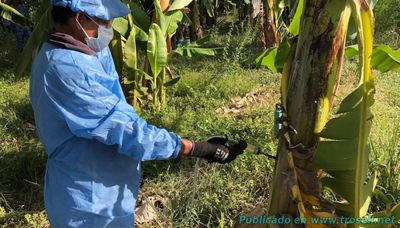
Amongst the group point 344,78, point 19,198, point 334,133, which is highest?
point 344,78

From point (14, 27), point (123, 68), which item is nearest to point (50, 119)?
point (123, 68)

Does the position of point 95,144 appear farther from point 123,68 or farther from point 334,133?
point 123,68

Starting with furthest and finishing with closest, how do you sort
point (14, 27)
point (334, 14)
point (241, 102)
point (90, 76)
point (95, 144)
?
point (14, 27) → point (241, 102) → point (95, 144) → point (90, 76) → point (334, 14)

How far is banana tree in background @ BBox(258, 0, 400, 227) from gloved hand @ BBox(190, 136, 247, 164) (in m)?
0.21

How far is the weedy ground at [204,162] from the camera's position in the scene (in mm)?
2754

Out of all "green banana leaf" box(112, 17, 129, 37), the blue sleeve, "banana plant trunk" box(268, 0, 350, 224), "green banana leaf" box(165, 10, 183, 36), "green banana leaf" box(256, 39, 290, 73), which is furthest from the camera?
"green banana leaf" box(165, 10, 183, 36)

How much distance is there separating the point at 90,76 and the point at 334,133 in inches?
34.9

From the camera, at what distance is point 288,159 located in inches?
65.7

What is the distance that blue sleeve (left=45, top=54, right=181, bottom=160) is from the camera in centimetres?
166

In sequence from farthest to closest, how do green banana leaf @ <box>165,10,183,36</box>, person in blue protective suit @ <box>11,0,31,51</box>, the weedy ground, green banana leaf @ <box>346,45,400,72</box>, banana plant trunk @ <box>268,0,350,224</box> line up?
person in blue protective suit @ <box>11,0,31,51</box> < green banana leaf @ <box>165,10,183,36</box> < the weedy ground < green banana leaf @ <box>346,45,400,72</box> < banana plant trunk @ <box>268,0,350,224</box>

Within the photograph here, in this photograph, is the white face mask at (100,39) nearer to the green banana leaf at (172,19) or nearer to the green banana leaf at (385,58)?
the green banana leaf at (385,58)

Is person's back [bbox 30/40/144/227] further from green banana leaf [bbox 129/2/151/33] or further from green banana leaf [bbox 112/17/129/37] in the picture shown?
green banana leaf [bbox 129/2/151/33]

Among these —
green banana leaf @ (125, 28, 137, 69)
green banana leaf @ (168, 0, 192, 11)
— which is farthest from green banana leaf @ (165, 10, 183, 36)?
green banana leaf @ (125, 28, 137, 69)

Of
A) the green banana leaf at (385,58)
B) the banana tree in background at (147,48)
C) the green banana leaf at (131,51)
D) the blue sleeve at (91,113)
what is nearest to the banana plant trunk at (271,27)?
the banana tree in background at (147,48)
